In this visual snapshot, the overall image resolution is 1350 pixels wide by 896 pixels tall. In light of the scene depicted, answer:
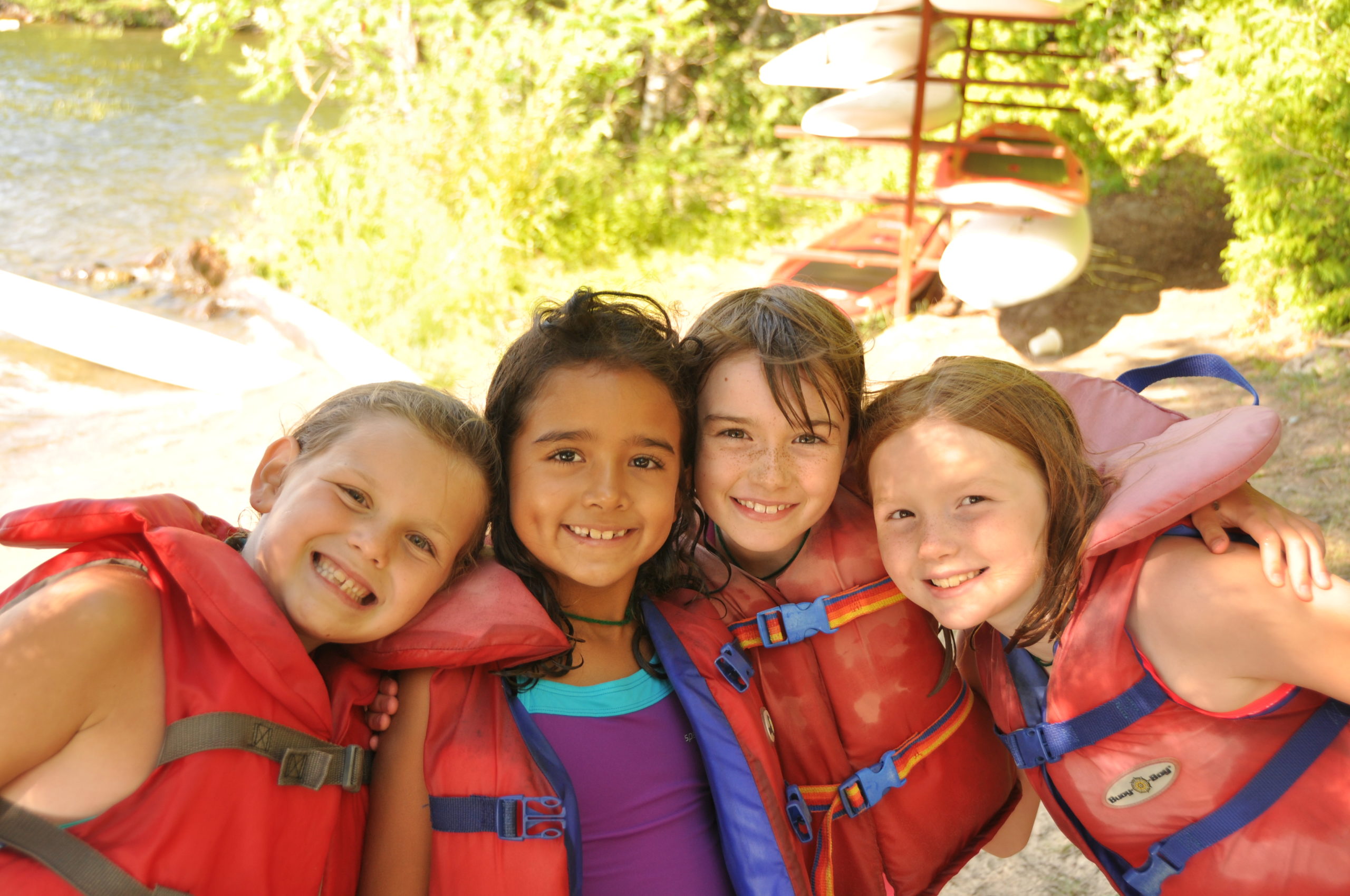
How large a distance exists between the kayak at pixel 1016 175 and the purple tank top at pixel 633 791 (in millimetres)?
5285

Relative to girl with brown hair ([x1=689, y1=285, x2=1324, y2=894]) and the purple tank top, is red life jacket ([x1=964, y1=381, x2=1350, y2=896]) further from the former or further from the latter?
the purple tank top

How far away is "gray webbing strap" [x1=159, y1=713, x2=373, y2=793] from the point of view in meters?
1.54

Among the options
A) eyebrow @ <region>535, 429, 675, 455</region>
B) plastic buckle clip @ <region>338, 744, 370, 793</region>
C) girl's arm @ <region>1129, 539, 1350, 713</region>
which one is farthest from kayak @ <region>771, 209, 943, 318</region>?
plastic buckle clip @ <region>338, 744, 370, 793</region>

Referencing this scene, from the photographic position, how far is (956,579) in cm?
198

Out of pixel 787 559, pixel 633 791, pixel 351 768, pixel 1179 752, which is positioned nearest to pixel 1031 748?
pixel 1179 752

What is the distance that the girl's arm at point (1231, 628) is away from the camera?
5.32 feet

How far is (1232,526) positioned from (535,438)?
51.9 inches

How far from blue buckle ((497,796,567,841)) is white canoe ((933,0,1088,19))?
19.3 ft

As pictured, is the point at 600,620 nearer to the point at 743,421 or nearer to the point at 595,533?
the point at 595,533

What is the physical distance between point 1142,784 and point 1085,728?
13 cm

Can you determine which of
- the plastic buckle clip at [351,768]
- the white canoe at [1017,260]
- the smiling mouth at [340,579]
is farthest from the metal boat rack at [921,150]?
the plastic buckle clip at [351,768]

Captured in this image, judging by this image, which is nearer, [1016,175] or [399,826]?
[399,826]

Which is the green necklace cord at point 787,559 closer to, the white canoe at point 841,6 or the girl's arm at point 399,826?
the girl's arm at point 399,826

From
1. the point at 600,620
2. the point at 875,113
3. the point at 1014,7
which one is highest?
the point at 1014,7
